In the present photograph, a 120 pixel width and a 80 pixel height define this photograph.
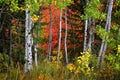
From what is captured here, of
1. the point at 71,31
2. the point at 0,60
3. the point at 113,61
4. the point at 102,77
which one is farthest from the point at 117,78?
the point at 71,31

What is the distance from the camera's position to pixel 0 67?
43.3 ft

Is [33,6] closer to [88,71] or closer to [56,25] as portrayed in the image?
[88,71]

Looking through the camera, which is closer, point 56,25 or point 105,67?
point 105,67

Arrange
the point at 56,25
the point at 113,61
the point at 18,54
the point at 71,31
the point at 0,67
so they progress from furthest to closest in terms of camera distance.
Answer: the point at 56,25 → the point at 71,31 → the point at 18,54 → the point at 113,61 → the point at 0,67

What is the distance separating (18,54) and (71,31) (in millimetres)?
11747

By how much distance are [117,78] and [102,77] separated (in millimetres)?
776

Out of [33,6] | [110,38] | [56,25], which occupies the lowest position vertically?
[56,25]

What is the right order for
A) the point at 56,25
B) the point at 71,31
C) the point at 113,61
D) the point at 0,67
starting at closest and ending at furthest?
the point at 0,67 → the point at 113,61 → the point at 71,31 → the point at 56,25

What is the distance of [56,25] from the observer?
3734cm

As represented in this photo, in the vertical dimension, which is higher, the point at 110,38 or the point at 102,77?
the point at 110,38

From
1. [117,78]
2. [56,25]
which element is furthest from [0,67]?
[56,25]

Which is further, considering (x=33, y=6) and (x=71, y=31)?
(x=71, y=31)

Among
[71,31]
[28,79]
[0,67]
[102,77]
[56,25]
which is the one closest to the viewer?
[28,79]

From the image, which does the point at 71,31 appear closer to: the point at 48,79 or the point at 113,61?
the point at 113,61
